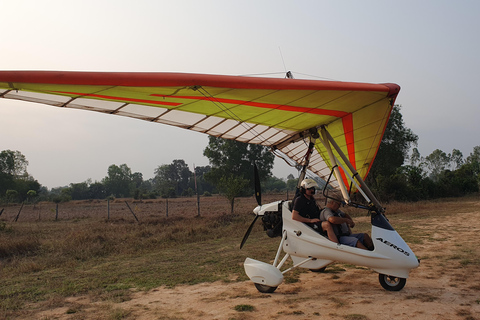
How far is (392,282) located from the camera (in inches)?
195

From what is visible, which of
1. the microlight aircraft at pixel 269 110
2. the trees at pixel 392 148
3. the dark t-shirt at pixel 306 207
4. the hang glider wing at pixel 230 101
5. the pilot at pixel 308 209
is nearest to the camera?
the hang glider wing at pixel 230 101

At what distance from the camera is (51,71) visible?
301 cm

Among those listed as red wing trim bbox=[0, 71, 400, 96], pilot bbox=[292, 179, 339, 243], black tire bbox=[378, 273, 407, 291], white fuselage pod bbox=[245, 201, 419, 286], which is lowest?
black tire bbox=[378, 273, 407, 291]

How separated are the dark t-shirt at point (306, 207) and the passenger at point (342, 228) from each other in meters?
0.21

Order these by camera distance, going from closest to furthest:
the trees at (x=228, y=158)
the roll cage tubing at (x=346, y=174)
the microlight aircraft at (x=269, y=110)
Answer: the microlight aircraft at (x=269, y=110) < the roll cage tubing at (x=346, y=174) < the trees at (x=228, y=158)

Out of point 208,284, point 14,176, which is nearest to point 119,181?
point 14,176

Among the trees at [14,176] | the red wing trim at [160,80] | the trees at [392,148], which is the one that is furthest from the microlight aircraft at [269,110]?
the trees at [14,176]

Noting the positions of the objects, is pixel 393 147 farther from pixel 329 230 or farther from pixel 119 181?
pixel 119 181

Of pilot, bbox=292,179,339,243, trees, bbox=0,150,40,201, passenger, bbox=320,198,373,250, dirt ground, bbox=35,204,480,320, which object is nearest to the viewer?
dirt ground, bbox=35,204,480,320

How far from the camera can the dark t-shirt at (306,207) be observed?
5504 millimetres

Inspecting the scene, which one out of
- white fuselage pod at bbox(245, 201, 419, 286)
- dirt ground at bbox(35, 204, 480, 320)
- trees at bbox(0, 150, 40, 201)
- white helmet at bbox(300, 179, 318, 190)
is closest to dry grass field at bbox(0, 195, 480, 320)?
dirt ground at bbox(35, 204, 480, 320)

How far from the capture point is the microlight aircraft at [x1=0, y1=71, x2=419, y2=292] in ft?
11.2

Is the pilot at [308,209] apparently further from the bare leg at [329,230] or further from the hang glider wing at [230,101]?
the hang glider wing at [230,101]

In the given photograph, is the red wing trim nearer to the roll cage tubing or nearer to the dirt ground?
the roll cage tubing
